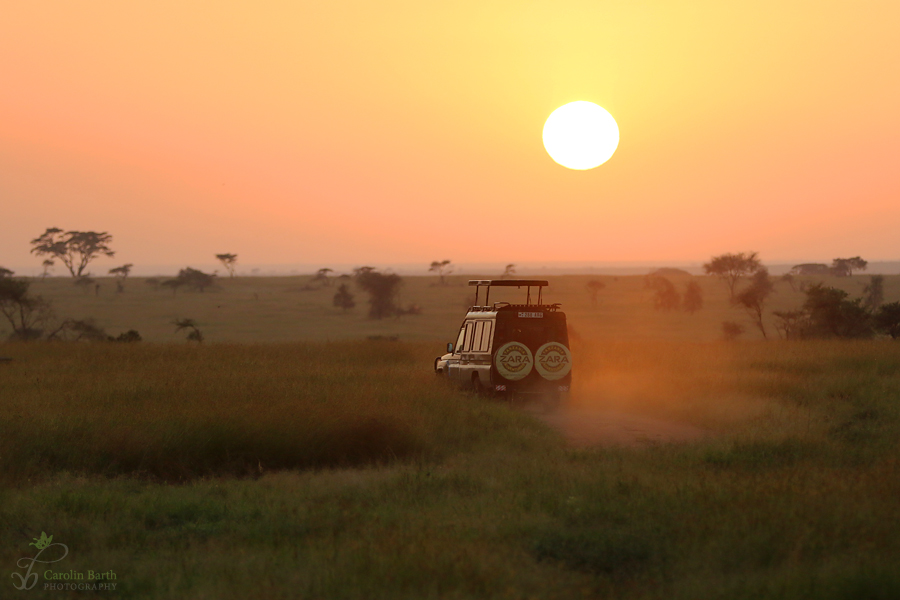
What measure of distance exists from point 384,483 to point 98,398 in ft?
22.4

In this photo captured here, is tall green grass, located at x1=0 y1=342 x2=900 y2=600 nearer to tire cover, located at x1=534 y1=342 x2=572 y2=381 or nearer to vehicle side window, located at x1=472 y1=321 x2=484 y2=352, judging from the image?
vehicle side window, located at x1=472 y1=321 x2=484 y2=352

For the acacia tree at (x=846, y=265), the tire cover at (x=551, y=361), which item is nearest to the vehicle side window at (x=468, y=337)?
the tire cover at (x=551, y=361)

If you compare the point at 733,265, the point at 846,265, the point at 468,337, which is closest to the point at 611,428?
the point at 468,337

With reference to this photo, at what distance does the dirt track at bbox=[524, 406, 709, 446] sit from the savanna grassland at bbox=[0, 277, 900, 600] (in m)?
0.59

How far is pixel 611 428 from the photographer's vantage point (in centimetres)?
1405

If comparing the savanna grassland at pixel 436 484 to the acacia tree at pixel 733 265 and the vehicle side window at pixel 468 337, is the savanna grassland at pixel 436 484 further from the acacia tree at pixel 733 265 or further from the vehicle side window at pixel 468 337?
the acacia tree at pixel 733 265

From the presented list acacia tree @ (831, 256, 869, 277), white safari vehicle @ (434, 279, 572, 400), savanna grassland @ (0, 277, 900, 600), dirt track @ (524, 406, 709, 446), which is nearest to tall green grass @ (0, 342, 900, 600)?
savanna grassland @ (0, 277, 900, 600)

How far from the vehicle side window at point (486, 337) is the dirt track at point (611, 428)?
1512 millimetres

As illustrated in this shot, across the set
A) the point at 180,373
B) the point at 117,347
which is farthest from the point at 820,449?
the point at 117,347

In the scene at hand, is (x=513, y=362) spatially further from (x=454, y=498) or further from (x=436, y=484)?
(x=454, y=498)

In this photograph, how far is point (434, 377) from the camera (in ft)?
58.4

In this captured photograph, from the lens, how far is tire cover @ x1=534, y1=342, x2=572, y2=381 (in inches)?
606

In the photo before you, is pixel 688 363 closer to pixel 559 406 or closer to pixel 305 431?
pixel 559 406

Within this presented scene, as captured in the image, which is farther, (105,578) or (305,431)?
(305,431)
